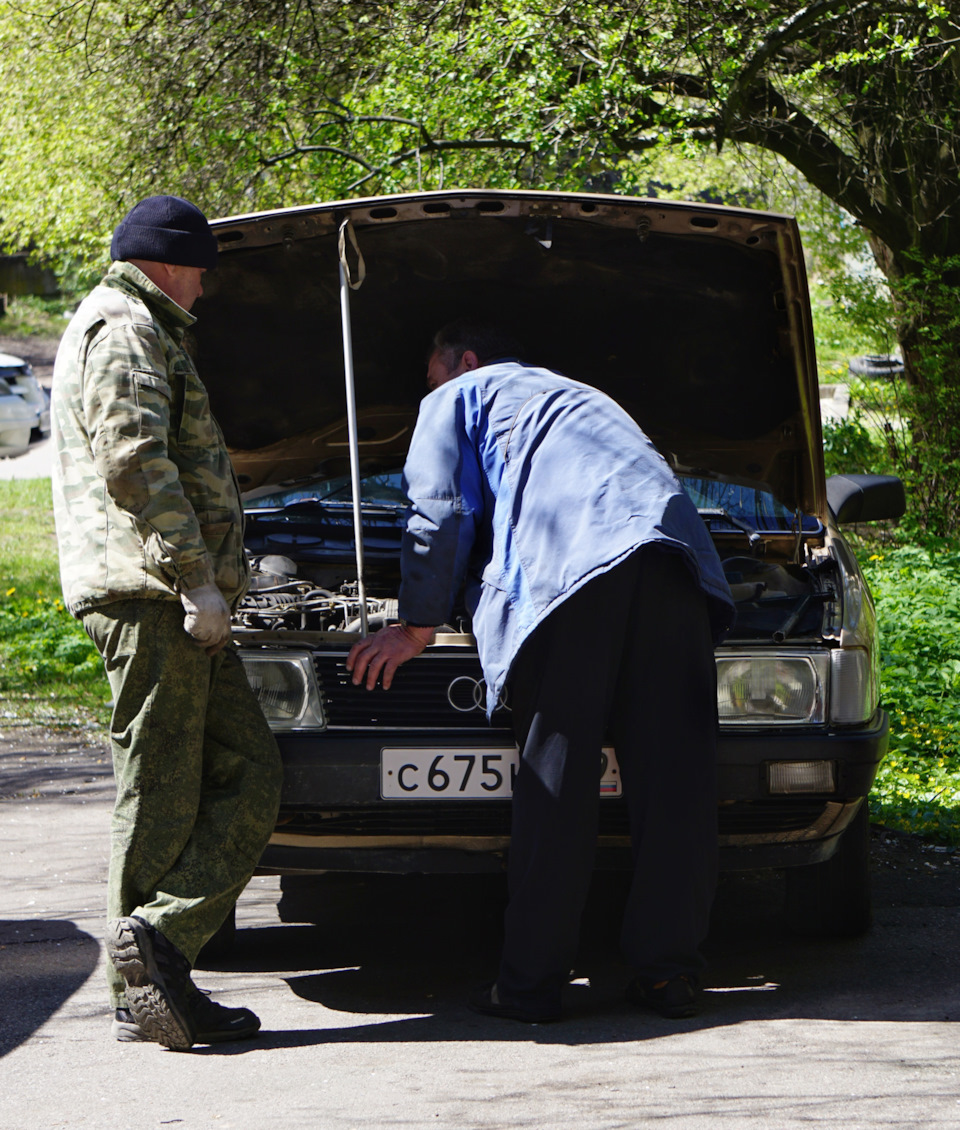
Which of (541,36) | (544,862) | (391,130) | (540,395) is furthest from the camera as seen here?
(391,130)

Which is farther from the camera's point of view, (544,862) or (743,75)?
(743,75)

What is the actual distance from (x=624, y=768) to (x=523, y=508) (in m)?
0.68

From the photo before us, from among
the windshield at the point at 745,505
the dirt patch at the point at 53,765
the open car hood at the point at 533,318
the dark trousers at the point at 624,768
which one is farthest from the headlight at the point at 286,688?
the dirt patch at the point at 53,765

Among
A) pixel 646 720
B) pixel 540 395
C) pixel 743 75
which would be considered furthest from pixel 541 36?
pixel 646 720

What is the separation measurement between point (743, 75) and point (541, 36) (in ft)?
4.15

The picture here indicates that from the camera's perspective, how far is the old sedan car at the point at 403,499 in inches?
135

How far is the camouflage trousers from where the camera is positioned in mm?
3164

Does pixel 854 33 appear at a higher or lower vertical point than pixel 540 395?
higher

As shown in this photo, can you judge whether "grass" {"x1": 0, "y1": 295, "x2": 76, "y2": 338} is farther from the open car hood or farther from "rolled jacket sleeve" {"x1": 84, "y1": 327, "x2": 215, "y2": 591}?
"rolled jacket sleeve" {"x1": 84, "y1": 327, "x2": 215, "y2": 591}

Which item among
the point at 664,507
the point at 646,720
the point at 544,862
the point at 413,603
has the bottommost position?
the point at 544,862

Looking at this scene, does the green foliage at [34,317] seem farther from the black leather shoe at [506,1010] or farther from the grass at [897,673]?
the black leather shoe at [506,1010]

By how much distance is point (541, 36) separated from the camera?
820 cm

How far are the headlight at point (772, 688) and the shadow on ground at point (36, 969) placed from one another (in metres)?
1.87

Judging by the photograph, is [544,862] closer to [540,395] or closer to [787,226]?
[540,395]
